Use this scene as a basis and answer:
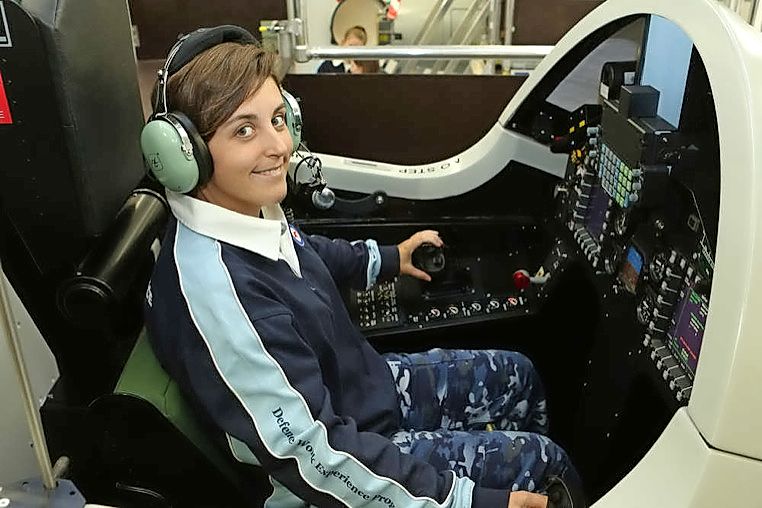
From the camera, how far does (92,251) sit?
111 centimetres

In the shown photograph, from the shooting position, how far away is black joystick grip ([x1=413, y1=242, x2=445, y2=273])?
64.8 inches

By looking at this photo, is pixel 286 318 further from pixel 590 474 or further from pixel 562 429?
pixel 562 429

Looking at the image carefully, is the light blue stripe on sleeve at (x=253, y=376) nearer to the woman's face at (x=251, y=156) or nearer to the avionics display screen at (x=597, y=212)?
the woman's face at (x=251, y=156)

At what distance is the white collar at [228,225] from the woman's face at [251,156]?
0.03 meters

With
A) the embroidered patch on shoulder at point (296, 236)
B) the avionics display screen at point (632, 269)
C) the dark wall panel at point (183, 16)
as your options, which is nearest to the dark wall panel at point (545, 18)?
the dark wall panel at point (183, 16)

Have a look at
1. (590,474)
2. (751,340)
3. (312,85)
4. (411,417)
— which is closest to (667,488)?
(751,340)

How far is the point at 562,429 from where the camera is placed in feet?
5.03

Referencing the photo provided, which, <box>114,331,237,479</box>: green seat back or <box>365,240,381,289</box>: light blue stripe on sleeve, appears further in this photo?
<box>365,240,381,289</box>: light blue stripe on sleeve

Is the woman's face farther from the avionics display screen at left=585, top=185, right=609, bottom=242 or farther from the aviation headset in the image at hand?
the avionics display screen at left=585, top=185, right=609, bottom=242

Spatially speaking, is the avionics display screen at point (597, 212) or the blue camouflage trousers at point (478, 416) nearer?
the blue camouflage trousers at point (478, 416)

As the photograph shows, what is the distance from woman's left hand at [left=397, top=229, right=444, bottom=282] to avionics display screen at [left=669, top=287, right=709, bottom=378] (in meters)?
0.61

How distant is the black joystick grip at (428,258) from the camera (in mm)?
1646

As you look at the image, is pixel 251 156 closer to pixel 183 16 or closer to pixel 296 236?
pixel 296 236

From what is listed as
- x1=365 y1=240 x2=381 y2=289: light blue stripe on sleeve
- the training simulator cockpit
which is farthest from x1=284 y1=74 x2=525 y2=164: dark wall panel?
x1=365 y1=240 x2=381 y2=289: light blue stripe on sleeve
